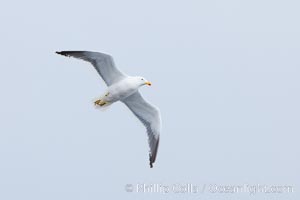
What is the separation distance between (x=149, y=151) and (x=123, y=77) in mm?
2619

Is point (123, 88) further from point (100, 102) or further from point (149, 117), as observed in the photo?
point (149, 117)

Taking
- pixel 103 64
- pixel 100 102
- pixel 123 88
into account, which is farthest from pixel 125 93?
pixel 103 64

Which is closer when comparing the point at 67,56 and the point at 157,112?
the point at 67,56

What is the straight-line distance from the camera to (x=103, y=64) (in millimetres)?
21547

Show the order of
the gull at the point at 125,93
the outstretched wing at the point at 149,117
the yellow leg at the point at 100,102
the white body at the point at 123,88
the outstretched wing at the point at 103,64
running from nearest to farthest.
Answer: the outstretched wing at the point at 103,64, the gull at the point at 125,93, the white body at the point at 123,88, the yellow leg at the point at 100,102, the outstretched wing at the point at 149,117

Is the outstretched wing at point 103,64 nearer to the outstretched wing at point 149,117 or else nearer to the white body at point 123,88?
the white body at point 123,88

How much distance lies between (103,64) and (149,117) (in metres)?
2.58

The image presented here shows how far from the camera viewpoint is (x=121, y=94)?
2205 centimetres

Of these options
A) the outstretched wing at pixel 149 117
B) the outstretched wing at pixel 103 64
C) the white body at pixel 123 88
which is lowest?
the outstretched wing at pixel 149 117

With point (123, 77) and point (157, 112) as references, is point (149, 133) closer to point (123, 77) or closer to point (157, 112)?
point (157, 112)

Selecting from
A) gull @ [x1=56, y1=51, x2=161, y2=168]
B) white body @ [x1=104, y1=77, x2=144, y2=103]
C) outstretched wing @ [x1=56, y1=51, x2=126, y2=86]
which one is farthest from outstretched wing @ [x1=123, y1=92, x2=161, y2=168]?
outstretched wing @ [x1=56, y1=51, x2=126, y2=86]

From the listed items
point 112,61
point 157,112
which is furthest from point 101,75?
point 157,112

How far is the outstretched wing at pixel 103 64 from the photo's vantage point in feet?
69.3

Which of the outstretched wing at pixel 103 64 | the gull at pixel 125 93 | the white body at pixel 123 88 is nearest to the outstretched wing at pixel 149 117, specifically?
the gull at pixel 125 93
